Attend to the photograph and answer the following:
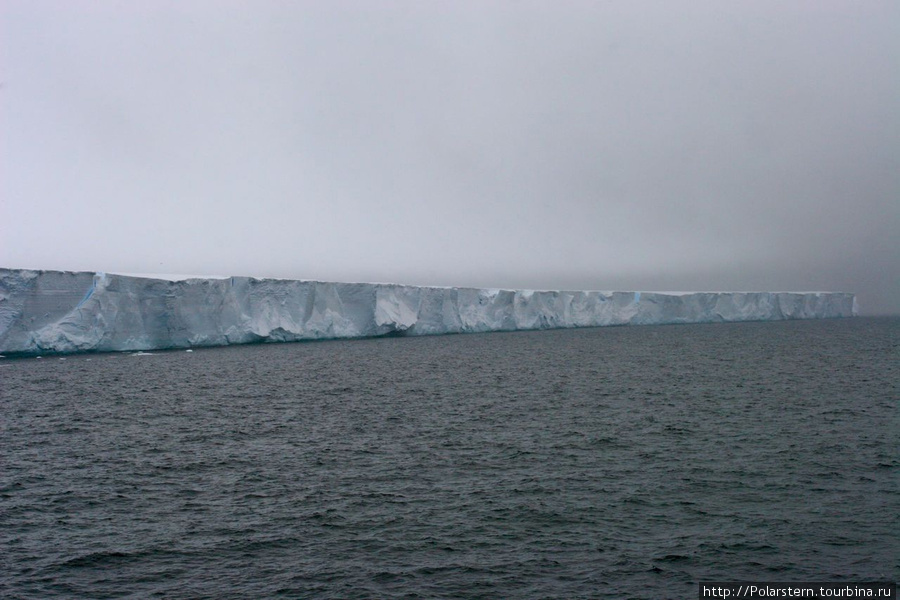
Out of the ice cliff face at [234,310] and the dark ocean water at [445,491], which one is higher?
the ice cliff face at [234,310]

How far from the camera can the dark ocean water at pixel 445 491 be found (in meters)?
7.17

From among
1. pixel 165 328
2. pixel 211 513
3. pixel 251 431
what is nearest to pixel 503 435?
pixel 251 431

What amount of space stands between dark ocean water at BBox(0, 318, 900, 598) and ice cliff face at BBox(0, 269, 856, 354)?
32.9ft

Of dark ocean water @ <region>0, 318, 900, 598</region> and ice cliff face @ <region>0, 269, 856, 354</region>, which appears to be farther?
ice cliff face @ <region>0, 269, 856, 354</region>

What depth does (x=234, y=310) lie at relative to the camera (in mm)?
A: 35344

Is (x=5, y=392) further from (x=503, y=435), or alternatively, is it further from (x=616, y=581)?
(x=616, y=581)

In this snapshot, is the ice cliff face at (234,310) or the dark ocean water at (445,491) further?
the ice cliff face at (234,310)

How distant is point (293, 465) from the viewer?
459 inches

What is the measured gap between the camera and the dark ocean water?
7.17 meters

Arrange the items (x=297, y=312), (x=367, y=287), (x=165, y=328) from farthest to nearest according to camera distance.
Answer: (x=367, y=287) < (x=297, y=312) < (x=165, y=328)

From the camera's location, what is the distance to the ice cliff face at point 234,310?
29.3 metres

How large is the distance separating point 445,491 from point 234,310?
2761 centimetres

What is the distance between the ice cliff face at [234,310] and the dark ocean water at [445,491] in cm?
1002

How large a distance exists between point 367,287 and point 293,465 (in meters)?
28.9
